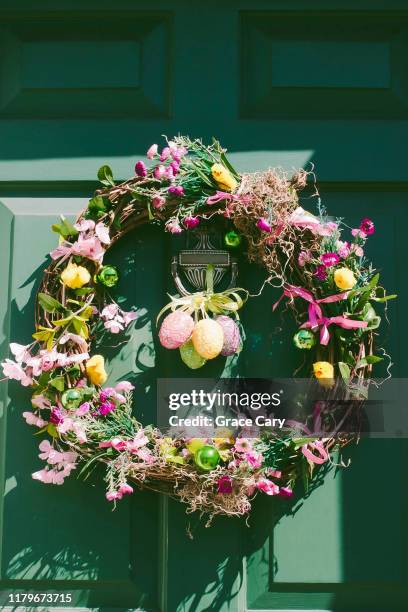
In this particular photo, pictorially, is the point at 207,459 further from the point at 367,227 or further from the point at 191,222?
the point at 367,227

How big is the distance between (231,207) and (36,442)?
2.69 ft

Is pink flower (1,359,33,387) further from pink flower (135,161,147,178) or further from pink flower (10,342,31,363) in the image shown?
pink flower (135,161,147,178)

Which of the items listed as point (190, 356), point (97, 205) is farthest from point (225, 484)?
point (97, 205)

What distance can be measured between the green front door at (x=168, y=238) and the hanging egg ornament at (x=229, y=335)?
89 millimetres

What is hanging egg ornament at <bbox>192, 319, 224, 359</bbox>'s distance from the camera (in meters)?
2.07

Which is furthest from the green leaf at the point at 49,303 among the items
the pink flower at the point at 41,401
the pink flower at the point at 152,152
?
the pink flower at the point at 152,152

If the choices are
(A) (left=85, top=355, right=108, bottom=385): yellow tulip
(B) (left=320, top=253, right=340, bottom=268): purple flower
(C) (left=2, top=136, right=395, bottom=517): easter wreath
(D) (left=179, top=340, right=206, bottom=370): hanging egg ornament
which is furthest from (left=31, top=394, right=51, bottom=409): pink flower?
(B) (left=320, top=253, right=340, bottom=268): purple flower

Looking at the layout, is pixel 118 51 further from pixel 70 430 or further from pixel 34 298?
pixel 70 430

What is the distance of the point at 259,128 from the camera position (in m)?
2.31

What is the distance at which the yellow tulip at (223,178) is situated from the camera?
211 centimetres

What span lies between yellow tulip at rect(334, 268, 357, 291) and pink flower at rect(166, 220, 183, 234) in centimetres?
42

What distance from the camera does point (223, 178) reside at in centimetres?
212

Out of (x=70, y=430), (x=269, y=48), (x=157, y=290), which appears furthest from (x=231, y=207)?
(x=70, y=430)

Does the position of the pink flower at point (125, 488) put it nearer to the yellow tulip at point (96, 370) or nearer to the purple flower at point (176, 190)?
the yellow tulip at point (96, 370)
